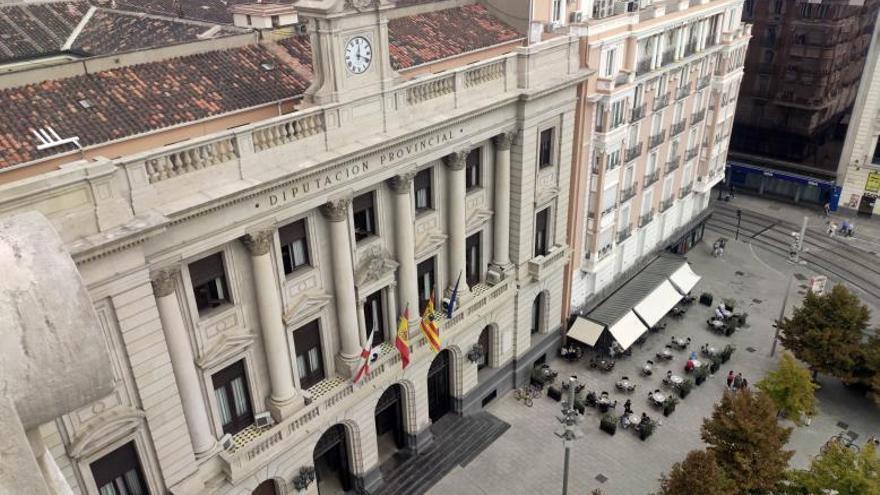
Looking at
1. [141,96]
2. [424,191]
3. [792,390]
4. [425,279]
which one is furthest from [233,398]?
[792,390]

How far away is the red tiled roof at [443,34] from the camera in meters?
38.5

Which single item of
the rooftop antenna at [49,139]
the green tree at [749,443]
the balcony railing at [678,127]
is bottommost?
the green tree at [749,443]

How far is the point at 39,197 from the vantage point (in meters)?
21.7

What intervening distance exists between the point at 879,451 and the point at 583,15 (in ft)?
113

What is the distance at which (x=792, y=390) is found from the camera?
136ft

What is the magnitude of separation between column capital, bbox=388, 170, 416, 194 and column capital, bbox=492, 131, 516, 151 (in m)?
7.47

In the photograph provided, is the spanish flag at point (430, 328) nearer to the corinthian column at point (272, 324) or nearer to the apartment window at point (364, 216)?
the apartment window at point (364, 216)

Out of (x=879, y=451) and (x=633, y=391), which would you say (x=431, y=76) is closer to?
(x=633, y=391)

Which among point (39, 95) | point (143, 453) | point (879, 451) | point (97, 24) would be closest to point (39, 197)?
point (39, 95)

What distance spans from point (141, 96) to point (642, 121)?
3567 centimetres

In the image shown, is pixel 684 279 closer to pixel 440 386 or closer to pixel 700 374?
pixel 700 374

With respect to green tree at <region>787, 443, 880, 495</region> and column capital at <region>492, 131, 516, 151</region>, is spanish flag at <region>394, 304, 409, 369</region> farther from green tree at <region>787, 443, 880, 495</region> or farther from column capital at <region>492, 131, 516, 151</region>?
green tree at <region>787, 443, 880, 495</region>

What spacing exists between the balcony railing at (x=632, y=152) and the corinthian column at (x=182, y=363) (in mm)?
34575

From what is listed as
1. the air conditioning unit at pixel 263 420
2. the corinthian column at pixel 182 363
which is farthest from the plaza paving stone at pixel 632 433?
the corinthian column at pixel 182 363
